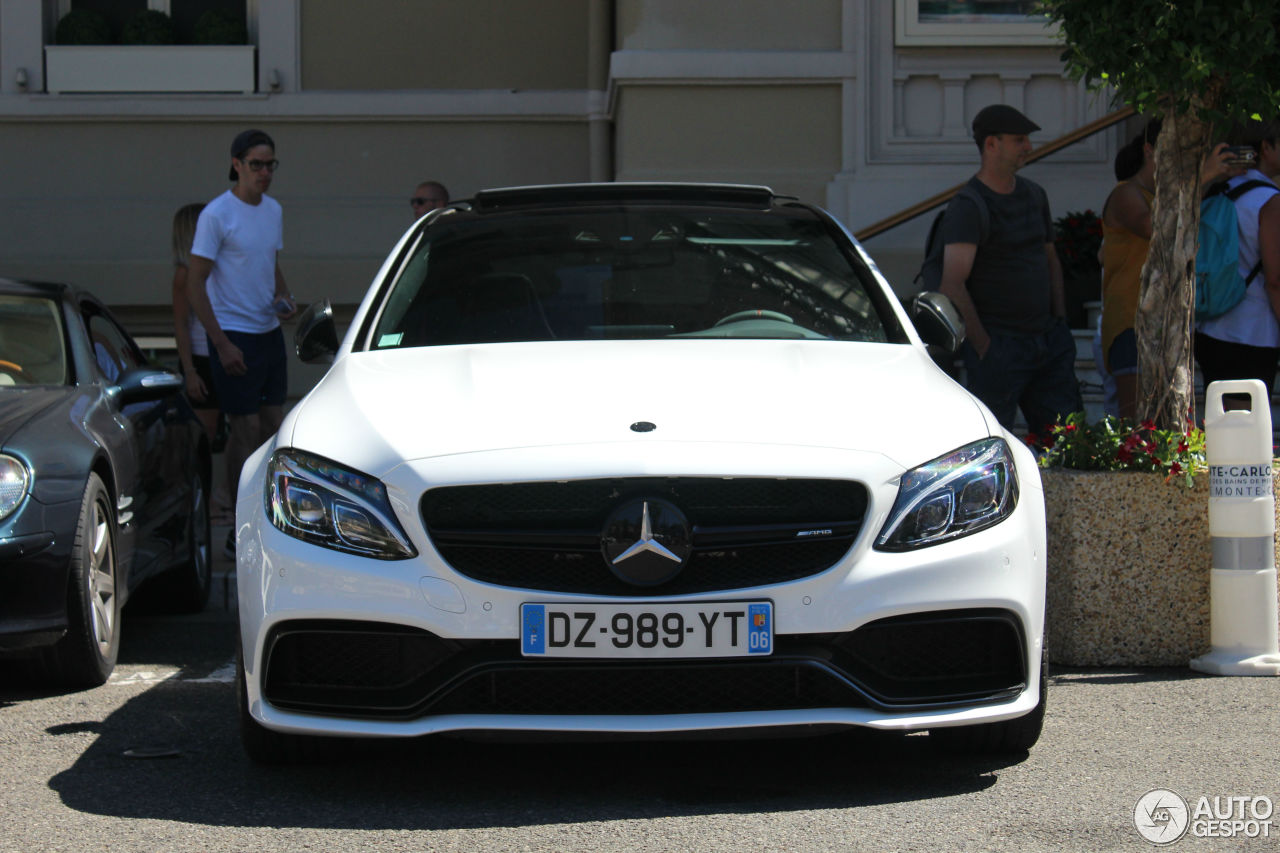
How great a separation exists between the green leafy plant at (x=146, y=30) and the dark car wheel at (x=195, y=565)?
633 centimetres

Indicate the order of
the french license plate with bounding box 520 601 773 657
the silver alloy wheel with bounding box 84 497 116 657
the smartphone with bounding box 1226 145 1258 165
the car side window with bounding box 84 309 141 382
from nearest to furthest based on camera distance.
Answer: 1. the french license plate with bounding box 520 601 773 657
2. the silver alloy wheel with bounding box 84 497 116 657
3. the car side window with bounding box 84 309 141 382
4. the smartphone with bounding box 1226 145 1258 165

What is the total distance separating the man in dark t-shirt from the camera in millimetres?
6949

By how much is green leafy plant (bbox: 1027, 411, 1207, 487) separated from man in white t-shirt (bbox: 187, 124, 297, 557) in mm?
3997

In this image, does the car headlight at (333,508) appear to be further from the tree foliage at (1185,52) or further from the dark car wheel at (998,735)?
the tree foliage at (1185,52)

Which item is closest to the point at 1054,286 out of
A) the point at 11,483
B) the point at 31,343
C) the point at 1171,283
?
the point at 1171,283

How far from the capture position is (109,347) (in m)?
6.77

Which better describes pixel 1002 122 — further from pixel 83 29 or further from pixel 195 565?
pixel 83 29

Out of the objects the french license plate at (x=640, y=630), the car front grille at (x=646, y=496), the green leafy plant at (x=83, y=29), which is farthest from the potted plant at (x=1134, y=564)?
the green leafy plant at (x=83, y=29)

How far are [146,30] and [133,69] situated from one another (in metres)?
0.31

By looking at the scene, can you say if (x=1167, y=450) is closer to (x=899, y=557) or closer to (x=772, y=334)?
(x=772, y=334)

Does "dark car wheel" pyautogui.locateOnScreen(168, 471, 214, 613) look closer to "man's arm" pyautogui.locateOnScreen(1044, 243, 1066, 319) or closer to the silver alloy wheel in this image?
the silver alloy wheel

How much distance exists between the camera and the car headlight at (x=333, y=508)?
12.9ft

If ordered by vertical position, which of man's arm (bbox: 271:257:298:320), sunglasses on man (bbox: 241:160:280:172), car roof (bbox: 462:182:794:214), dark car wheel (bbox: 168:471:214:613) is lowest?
dark car wheel (bbox: 168:471:214:613)

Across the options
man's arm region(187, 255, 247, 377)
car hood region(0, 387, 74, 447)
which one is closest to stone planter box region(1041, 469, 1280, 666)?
car hood region(0, 387, 74, 447)
